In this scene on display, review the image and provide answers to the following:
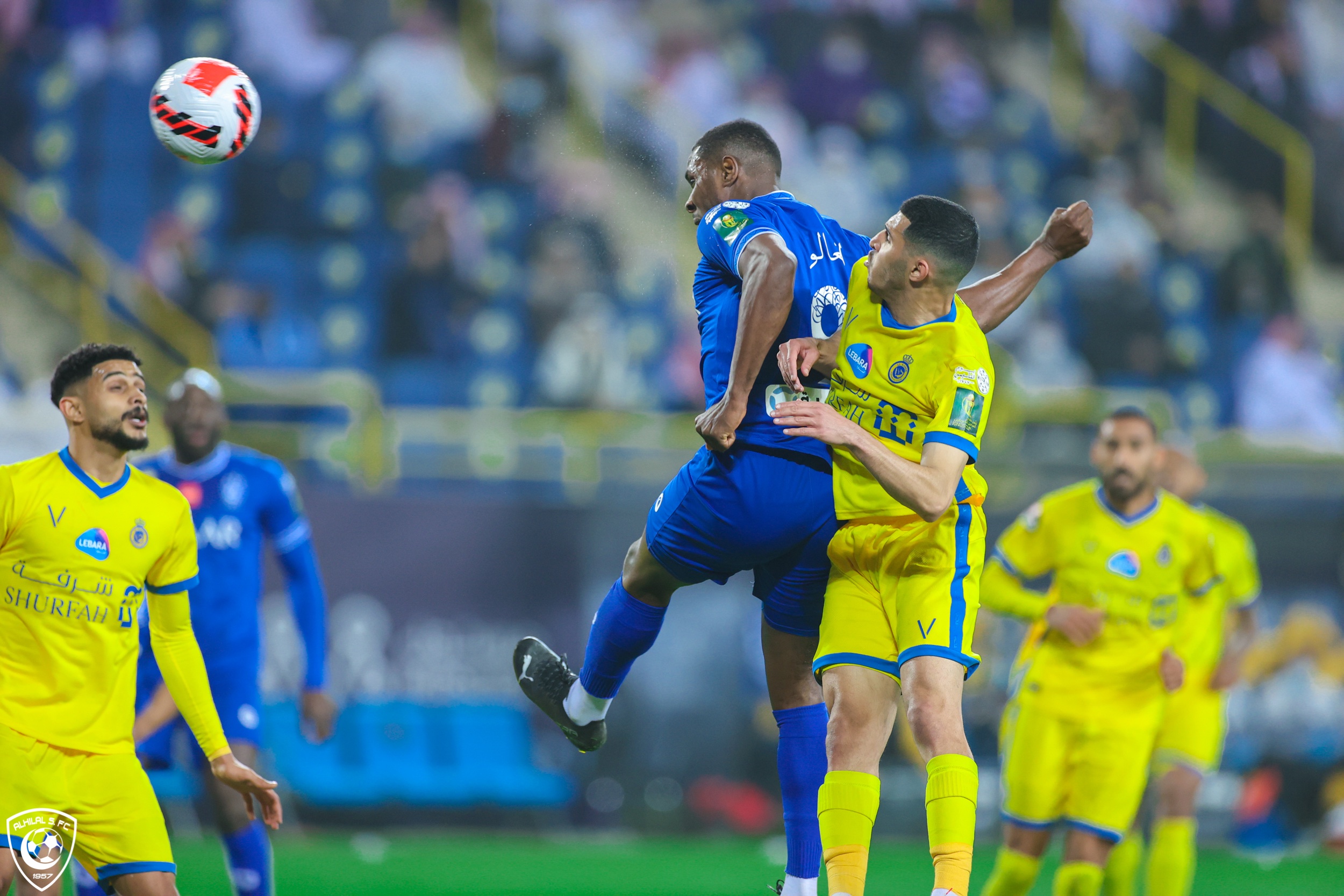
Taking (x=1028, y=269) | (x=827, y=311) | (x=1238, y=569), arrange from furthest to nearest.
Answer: (x=1238, y=569), (x=1028, y=269), (x=827, y=311)

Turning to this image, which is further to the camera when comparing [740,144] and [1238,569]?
[1238,569]

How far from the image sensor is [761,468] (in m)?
4.70

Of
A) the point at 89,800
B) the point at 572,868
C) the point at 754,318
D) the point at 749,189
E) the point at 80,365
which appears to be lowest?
the point at 572,868

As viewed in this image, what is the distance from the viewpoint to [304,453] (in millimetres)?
→ 9906

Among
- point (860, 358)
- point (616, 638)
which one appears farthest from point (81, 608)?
point (860, 358)

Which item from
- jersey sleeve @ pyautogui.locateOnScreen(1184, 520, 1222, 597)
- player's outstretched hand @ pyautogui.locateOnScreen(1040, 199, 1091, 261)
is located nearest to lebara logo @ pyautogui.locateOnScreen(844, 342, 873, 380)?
player's outstretched hand @ pyautogui.locateOnScreen(1040, 199, 1091, 261)

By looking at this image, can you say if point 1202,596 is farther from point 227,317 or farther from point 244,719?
point 227,317

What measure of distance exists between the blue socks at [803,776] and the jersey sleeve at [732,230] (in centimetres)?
150

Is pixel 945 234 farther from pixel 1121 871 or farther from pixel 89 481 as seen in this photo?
pixel 1121 871

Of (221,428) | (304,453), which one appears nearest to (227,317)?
(304,453)

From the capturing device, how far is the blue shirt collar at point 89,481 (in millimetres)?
4914

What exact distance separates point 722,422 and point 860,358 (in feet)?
1.62

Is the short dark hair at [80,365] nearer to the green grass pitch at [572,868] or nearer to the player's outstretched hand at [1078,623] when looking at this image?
the green grass pitch at [572,868]

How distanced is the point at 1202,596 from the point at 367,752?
5.17 meters
